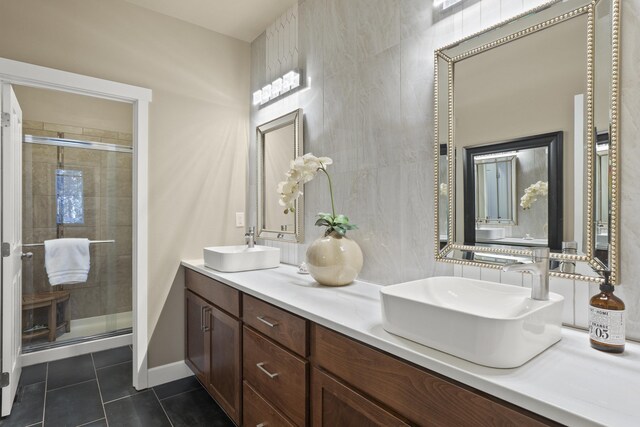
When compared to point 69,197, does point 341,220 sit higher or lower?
lower

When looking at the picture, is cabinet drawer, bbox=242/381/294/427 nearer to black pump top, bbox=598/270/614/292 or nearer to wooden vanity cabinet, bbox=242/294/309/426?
wooden vanity cabinet, bbox=242/294/309/426

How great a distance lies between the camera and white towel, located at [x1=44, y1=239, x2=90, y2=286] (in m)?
2.91

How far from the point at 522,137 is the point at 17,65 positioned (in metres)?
2.53

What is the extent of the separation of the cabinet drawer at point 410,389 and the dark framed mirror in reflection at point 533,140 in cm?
56

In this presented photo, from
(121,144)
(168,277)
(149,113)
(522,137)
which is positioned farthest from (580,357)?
(121,144)

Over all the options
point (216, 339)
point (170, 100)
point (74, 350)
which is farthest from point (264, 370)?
point (74, 350)

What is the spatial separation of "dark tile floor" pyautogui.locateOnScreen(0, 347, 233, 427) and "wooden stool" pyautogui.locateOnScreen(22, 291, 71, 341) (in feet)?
0.93

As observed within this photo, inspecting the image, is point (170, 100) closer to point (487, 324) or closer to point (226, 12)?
point (226, 12)

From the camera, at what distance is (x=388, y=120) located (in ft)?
5.25

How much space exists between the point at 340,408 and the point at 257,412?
0.63 meters

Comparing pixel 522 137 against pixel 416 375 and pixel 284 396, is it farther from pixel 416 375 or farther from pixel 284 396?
pixel 284 396

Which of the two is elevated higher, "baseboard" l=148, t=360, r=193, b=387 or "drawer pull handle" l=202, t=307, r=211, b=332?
"drawer pull handle" l=202, t=307, r=211, b=332

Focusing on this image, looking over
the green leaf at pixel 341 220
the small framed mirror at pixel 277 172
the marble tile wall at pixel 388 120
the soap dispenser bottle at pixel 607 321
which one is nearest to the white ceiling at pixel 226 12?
the marble tile wall at pixel 388 120

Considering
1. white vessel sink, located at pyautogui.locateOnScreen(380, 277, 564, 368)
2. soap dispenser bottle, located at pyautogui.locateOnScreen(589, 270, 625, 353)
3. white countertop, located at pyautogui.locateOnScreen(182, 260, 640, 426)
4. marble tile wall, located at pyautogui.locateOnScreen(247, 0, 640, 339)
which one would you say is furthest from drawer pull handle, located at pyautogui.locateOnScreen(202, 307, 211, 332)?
soap dispenser bottle, located at pyautogui.locateOnScreen(589, 270, 625, 353)
